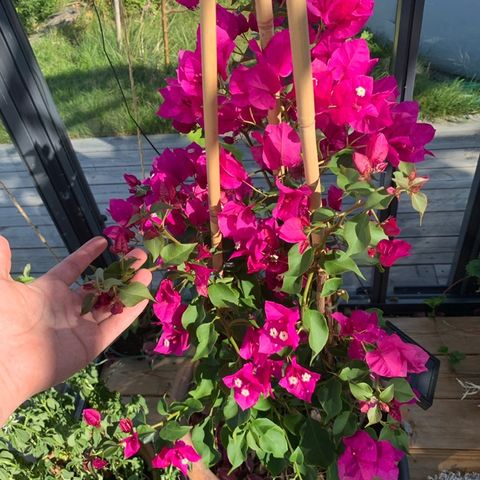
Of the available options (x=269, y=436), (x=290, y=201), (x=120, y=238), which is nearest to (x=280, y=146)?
(x=290, y=201)

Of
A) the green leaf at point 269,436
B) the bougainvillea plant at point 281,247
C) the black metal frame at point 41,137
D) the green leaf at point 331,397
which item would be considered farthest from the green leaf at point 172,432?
the black metal frame at point 41,137

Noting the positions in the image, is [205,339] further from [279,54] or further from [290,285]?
[279,54]

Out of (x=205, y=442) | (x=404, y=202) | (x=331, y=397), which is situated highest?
(x=331, y=397)

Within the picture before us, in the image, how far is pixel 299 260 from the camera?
60 cm

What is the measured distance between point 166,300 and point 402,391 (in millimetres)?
380

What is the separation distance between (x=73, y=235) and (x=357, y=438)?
3.09ft

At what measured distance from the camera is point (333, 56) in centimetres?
57

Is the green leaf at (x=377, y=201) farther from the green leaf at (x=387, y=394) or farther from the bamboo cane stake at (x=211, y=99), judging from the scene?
the green leaf at (x=387, y=394)

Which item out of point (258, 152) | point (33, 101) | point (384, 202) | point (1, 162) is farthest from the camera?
point (1, 162)

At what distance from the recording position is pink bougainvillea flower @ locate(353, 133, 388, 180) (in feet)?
1.88

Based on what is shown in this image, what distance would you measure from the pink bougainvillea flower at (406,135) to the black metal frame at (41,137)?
0.86 metres

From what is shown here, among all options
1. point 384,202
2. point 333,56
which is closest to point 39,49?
point 333,56

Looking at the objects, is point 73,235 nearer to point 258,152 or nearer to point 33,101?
point 33,101

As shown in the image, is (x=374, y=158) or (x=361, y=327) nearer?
(x=374, y=158)
